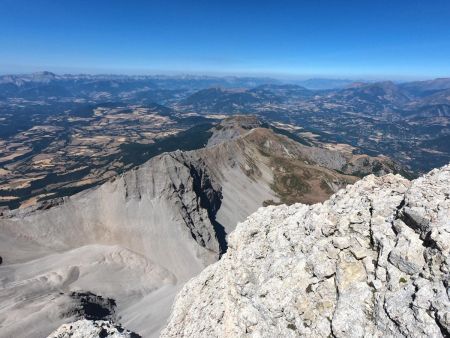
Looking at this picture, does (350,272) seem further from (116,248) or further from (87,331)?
(116,248)

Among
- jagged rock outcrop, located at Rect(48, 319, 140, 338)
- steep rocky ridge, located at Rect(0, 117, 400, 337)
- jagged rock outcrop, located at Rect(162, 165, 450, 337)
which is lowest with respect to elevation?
steep rocky ridge, located at Rect(0, 117, 400, 337)

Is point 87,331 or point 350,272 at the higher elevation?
point 350,272

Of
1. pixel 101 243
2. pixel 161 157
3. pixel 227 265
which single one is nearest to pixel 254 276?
pixel 227 265

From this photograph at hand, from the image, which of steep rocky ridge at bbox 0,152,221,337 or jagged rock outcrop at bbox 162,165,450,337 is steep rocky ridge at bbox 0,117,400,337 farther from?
jagged rock outcrop at bbox 162,165,450,337

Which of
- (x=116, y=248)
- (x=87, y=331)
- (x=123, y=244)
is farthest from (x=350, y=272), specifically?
(x=123, y=244)

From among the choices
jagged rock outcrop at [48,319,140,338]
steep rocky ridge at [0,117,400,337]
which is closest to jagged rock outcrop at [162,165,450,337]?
jagged rock outcrop at [48,319,140,338]

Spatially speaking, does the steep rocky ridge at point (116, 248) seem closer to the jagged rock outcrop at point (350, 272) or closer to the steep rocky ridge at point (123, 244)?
the steep rocky ridge at point (123, 244)

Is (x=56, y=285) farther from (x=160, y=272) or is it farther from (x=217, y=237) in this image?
(x=217, y=237)

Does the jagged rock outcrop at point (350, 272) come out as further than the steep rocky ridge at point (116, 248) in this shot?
No

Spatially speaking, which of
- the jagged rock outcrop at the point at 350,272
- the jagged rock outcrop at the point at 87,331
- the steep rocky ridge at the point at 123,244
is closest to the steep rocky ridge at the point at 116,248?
the steep rocky ridge at the point at 123,244
